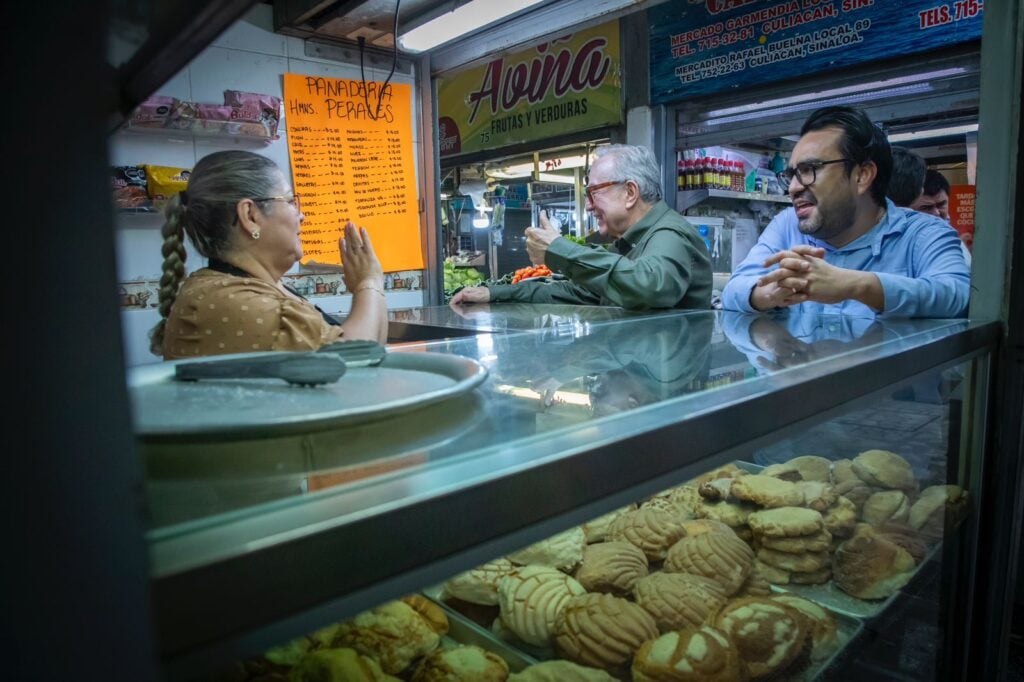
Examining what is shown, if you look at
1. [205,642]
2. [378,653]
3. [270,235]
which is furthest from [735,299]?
[205,642]

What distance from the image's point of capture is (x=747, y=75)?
3957 millimetres

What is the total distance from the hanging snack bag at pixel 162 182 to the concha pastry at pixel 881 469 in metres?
2.48

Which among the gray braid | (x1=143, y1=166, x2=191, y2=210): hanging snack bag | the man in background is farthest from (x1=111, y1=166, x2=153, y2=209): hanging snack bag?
the man in background

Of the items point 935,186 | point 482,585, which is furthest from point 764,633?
point 935,186

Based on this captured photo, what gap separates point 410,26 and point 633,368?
2.23m

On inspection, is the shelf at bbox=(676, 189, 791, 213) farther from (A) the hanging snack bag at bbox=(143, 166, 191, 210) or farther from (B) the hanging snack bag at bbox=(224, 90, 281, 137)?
(A) the hanging snack bag at bbox=(143, 166, 191, 210)

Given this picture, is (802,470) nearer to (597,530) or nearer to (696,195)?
(597,530)

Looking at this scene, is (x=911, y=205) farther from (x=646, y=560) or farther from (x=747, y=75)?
(x=646, y=560)

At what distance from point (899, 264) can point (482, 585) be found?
1.91m

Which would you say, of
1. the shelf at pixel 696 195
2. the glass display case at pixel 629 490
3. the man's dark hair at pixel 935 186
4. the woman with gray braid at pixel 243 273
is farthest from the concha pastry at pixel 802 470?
the shelf at pixel 696 195

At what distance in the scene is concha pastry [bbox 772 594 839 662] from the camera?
1142 mm

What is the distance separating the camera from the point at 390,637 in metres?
0.95

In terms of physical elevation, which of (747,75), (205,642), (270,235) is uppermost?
(747,75)

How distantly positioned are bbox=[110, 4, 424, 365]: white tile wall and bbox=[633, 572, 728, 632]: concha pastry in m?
2.17
